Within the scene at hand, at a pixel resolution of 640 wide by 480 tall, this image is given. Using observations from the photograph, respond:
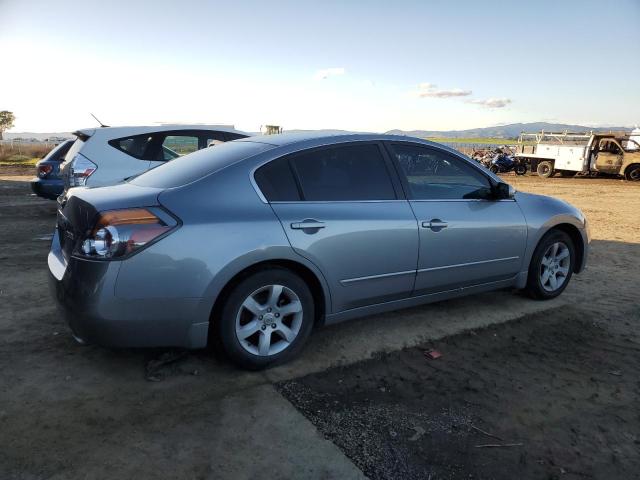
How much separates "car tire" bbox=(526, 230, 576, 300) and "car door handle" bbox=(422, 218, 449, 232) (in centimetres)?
131

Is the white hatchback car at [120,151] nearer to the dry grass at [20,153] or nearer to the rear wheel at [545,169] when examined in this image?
the rear wheel at [545,169]

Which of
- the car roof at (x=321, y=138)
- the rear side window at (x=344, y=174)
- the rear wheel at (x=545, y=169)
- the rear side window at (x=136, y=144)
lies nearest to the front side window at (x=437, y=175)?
the car roof at (x=321, y=138)

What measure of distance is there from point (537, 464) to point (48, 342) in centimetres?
325

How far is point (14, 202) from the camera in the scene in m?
11.2

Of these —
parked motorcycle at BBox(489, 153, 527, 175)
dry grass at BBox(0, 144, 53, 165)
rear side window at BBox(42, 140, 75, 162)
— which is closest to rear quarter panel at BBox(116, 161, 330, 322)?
rear side window at BBox(42, 140, 75, 162)

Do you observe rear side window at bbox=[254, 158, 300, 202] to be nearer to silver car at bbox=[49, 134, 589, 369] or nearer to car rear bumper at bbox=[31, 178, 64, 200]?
silver car at bbox=[49, 134, 589, 369]

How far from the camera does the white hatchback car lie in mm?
6761

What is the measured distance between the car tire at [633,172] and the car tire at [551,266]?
21523mm

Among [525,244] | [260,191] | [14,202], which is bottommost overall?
[14,202]

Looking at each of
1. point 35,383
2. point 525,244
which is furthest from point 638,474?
point 35,383

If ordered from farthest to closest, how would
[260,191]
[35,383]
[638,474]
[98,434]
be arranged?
[260,191], [35,383], [98,434], [638,474]

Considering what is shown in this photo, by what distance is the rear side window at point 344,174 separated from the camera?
3.44 meters

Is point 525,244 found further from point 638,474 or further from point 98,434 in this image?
point 98,434

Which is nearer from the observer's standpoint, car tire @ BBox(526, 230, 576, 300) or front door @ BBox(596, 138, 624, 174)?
car tire @ BBox(526, 230, 576, 300)
